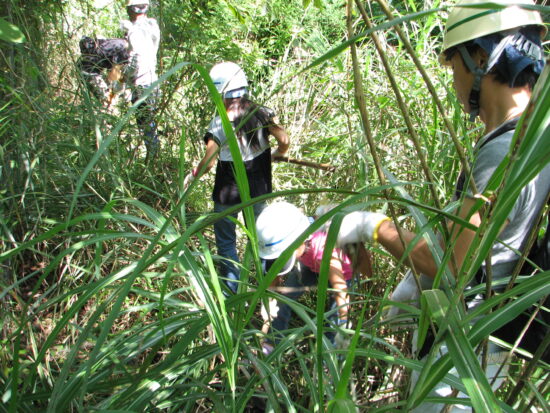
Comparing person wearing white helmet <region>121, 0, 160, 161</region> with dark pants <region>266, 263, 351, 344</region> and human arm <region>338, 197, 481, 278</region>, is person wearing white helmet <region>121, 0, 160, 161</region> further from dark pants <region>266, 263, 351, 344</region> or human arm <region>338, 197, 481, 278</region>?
human arm <region>338, 197, 481, 278</region>

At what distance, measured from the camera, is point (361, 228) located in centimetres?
125

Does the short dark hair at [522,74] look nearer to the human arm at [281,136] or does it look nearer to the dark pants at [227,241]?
the human arm at [281,136]

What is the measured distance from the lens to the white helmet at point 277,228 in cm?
208

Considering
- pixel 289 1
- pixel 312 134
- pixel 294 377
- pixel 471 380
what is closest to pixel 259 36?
pixel 289 1

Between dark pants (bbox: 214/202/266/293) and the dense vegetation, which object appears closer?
the dense vegetation

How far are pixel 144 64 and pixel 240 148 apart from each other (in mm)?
A: 947

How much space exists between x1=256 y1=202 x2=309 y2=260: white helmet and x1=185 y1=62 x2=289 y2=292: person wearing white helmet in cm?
68

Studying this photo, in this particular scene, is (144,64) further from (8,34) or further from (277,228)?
(8,34)

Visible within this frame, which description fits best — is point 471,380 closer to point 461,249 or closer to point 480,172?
point 461,249

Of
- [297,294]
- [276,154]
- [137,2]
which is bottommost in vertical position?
[297,294]

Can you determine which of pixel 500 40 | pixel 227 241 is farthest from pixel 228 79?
pixel 500 40

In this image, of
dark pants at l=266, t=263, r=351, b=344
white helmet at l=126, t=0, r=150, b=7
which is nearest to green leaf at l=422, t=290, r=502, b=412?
dark pants at l=266, t=263, r=351, b=344

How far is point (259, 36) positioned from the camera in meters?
6.95

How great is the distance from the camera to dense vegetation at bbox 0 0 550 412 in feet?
2.08
